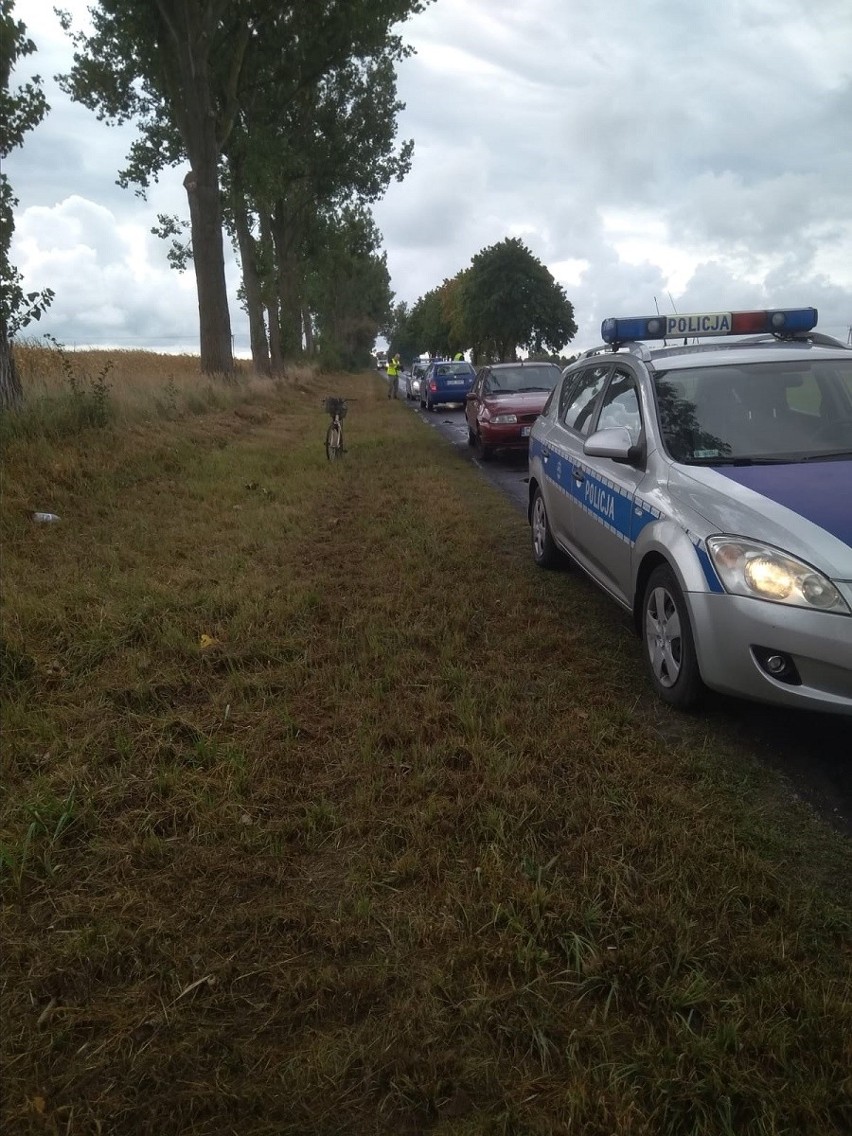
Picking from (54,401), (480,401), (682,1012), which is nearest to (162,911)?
(682,1012)

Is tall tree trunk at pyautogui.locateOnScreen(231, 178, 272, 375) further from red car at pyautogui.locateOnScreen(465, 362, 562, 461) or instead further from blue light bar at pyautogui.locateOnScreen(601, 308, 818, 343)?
blue light bar at pyautogui.locateOnScreen(601, 308, 818, 343)

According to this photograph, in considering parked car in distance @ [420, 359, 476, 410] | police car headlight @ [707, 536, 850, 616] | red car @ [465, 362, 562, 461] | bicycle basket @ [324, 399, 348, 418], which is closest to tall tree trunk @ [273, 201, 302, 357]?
parked car in distance @ [420, 359, 476, 410]

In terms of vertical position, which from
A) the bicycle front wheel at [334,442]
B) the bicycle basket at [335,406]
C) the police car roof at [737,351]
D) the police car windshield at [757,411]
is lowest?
the bicycle front wheel at [334,442]

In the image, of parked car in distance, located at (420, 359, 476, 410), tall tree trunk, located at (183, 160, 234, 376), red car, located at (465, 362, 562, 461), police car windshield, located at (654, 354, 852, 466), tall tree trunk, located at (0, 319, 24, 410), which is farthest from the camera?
parked car in distance, located at (420, 359, 476, 410)

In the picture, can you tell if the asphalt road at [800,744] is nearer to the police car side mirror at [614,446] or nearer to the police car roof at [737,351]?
the police car side mirror at [614,446]

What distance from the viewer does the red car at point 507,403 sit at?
13.5 meters

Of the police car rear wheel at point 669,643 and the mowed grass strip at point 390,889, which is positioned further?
the police car rear wheel at point 669,643

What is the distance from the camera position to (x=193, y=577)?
19.8ft

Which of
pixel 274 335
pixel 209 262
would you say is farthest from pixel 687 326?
pixel 274 335

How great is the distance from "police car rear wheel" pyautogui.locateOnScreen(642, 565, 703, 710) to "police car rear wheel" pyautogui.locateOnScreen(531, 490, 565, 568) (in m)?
2.30

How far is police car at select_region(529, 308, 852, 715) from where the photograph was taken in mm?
3193

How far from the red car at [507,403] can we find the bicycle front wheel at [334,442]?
8.14 feet

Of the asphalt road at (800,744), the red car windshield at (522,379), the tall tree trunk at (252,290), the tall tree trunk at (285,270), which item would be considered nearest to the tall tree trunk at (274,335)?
the tall tree trunk at (285,270)

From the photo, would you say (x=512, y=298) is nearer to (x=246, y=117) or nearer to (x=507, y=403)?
(x=246, y=117)
